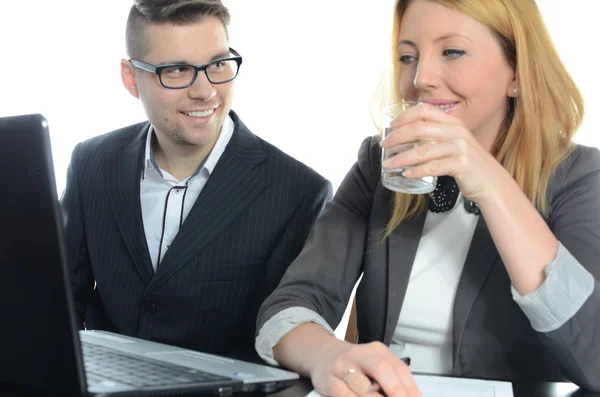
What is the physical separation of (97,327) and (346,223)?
892mm

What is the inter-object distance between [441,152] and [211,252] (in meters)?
0.95

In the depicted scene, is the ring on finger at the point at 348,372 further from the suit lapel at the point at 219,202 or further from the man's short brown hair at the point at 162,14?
the man's short brown hair at the point at 162,14

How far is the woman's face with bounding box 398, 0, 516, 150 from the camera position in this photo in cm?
164

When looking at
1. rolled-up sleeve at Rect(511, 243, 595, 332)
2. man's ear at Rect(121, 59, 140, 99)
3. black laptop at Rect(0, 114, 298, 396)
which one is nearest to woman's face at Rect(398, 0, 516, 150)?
rolled-up sleeve at Rect(511, 243, 595, 332)

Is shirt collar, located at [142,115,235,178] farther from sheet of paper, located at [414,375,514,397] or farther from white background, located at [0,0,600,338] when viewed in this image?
white background, located at [0,0,600,338]

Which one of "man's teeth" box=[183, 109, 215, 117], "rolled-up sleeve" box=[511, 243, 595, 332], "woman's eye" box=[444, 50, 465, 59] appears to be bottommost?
"rolled-up sleeve" box=[511, 243, 595, 332]

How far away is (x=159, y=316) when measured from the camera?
7.02 ft

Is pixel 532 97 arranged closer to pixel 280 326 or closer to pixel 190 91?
pixel 280 326

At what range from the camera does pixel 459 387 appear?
4.24 ft

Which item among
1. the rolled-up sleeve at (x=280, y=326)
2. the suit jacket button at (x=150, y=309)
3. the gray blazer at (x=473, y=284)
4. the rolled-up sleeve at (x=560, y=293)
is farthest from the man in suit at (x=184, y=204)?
the rolled-up sleeve at (x=560, y=293)

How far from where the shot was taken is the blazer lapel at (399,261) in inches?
67.6

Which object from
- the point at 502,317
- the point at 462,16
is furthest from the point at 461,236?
the point at 462,16

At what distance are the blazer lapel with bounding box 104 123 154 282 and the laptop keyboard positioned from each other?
33.3 inches

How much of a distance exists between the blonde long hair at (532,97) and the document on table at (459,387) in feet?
1.54
